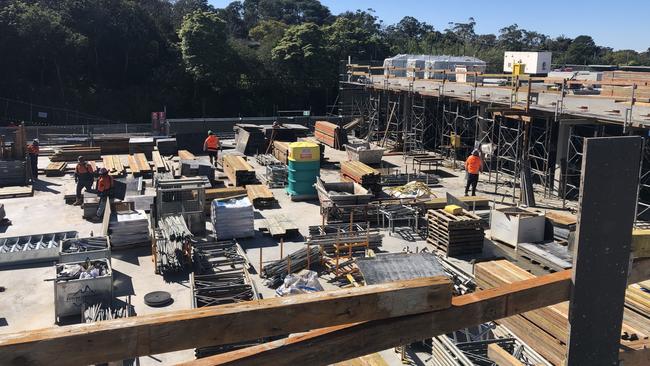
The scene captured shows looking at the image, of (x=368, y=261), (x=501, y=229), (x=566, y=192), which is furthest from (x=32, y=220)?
(x=566, y=192)

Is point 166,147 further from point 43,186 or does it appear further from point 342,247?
point 342,247

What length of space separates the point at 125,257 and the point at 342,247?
559 centimetres

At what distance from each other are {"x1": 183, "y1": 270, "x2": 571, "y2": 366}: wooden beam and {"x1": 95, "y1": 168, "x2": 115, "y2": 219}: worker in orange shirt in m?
16.3

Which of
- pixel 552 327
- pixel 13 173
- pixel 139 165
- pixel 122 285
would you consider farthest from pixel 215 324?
pixel 139 165

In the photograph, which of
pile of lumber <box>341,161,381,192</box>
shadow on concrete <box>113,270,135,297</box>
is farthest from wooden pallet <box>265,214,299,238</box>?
shadow on concrete <box>113,270,135,297</box>

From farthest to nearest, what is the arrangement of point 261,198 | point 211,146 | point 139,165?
point 211,146, point 139,165, point 261,198

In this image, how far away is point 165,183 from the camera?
1611 centimetres

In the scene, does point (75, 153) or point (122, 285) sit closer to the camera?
point (122, 285)

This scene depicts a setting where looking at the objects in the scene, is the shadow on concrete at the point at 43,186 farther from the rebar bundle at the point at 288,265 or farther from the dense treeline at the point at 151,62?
the dense treeline at the point at 151,62

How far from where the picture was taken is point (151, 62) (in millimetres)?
48844

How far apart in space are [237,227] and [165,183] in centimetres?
A: 236

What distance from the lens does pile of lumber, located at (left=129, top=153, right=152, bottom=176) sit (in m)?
24.2

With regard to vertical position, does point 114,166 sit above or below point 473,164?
below

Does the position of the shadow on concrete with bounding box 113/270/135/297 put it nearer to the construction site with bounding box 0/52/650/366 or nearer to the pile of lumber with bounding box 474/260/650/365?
the construction site with bounding box 0/52/650/366
